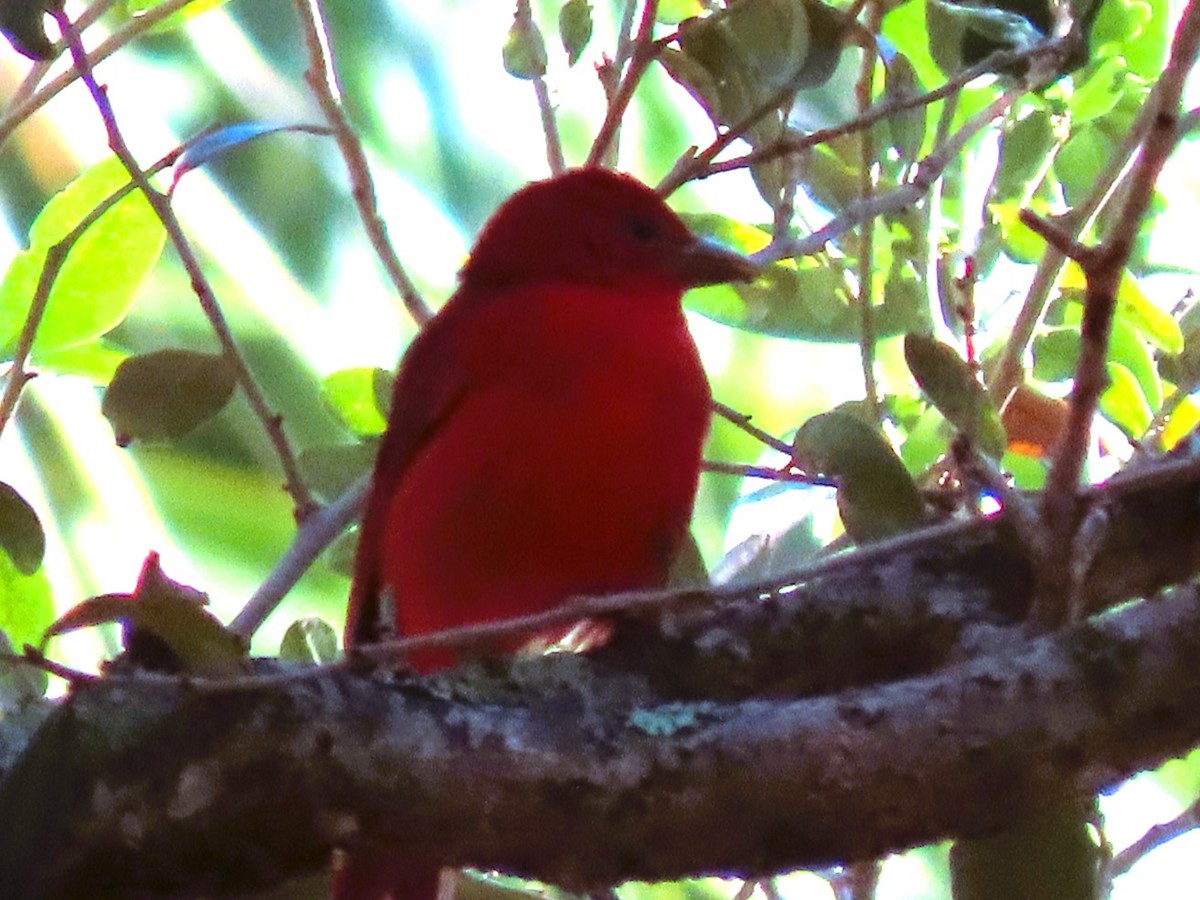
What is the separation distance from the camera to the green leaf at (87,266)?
1.86m

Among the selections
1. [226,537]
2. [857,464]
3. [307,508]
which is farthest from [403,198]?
[857,464]

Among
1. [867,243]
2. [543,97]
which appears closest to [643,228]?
[543,97]

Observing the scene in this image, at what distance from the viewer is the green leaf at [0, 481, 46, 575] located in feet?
4.80

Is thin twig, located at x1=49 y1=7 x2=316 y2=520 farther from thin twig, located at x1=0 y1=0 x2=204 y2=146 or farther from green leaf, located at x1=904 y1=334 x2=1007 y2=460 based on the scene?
green leaf, located at x1=904 y1=334 x2=1007 y2=460

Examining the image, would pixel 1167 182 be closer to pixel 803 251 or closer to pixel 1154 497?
pixel 803 251

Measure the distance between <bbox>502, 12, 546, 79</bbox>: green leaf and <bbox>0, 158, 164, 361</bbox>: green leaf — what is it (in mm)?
443

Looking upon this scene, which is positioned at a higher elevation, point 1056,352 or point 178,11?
point 178,11

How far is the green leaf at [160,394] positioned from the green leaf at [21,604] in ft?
0.59

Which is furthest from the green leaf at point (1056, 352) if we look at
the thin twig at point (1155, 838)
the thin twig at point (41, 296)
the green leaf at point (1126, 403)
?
the thin twig at point (41, 296)

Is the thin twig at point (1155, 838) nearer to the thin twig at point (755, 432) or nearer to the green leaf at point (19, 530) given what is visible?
the thin twig at point (755, 432)

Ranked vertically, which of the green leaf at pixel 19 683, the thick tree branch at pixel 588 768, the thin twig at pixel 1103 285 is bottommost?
the thick tree branch at pixel 588 768

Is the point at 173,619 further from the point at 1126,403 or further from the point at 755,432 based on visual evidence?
the point at 1126,403

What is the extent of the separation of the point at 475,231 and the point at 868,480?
5.53 ft

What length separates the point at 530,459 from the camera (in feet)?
5.41
